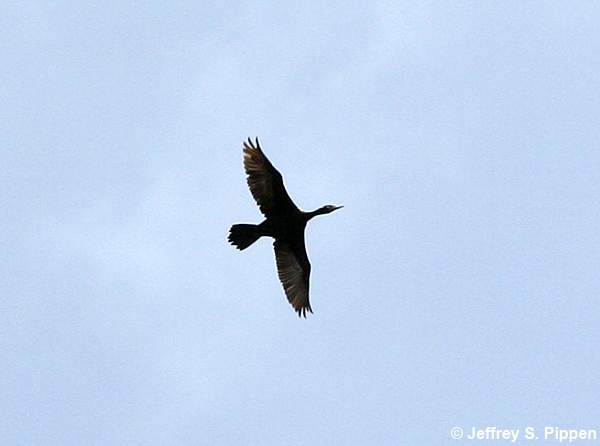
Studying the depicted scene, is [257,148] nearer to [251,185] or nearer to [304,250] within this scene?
[251,185]

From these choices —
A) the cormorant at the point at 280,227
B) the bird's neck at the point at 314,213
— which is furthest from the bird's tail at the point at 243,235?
the bird's neck at the point at 314,213

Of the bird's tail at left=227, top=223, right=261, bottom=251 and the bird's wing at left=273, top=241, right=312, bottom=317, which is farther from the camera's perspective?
the bird's wing at left=273, top=241, right=312, bottom=317

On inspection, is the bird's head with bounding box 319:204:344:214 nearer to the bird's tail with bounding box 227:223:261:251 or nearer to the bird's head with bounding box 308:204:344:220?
the bird's head with bounding box 308:204:344:220

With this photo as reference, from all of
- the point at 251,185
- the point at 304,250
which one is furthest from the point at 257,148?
the point at 304,250

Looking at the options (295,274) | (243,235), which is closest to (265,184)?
(243,235)

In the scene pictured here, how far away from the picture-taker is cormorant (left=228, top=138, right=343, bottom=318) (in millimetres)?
32469

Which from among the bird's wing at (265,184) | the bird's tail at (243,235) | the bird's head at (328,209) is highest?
the bird's head at (328,209)

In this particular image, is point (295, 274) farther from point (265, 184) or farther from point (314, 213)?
point (265, 184)

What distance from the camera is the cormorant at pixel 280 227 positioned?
32.5m

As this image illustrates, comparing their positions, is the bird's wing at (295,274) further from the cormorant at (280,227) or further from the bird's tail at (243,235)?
the bird's tail at (243,235)

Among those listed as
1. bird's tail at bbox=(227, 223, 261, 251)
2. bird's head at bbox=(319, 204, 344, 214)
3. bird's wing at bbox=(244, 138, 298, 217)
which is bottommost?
bird's tail at bbox=(227, 223, 261, 251)

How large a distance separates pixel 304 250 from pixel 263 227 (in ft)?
5.60

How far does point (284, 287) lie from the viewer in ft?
114

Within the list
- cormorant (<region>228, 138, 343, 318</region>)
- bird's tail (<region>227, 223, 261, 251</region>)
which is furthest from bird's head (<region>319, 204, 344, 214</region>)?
bird's tail (<region>227, 223, 261, 251</region>)
